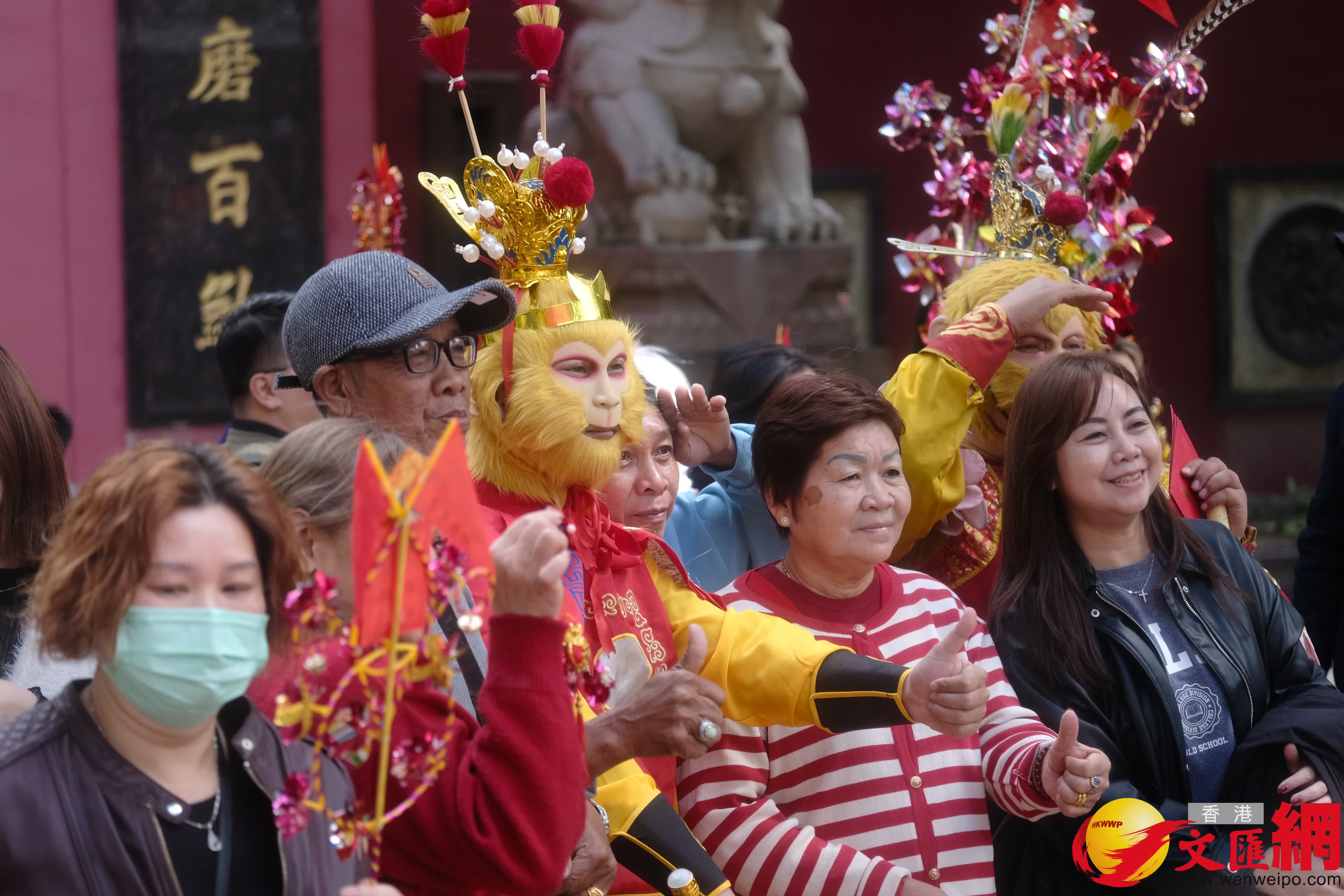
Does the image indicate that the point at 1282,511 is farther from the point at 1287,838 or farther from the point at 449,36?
the point at 449,36

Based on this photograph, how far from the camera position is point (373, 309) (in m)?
2.24

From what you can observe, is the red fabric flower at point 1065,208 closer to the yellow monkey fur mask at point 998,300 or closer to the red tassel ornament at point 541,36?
the yellow monkey fur mask at point 998,300

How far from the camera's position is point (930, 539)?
2996 millimetres

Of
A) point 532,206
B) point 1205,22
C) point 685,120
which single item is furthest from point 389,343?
point 685,120

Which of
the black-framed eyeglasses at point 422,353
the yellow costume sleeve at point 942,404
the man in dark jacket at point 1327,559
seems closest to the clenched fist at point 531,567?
the black-framed eyeglasses at point 422,353

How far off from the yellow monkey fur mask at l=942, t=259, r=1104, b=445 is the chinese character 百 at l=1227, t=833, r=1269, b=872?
99 centimetres

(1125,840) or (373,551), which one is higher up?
(373,551)

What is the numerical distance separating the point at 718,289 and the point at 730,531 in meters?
2.90

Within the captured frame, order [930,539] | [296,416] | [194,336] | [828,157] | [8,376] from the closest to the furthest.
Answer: [8,376]
[930,539]
[296,416]
[194,336]
[828,157]

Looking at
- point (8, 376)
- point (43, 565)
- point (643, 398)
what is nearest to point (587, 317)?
point (643, 398)

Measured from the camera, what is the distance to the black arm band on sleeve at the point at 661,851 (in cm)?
202

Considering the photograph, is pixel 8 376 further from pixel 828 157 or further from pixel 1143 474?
pixel 828 157

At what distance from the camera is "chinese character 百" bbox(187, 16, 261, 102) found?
19.1 feet

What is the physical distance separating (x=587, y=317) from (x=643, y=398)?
18 centimetres
